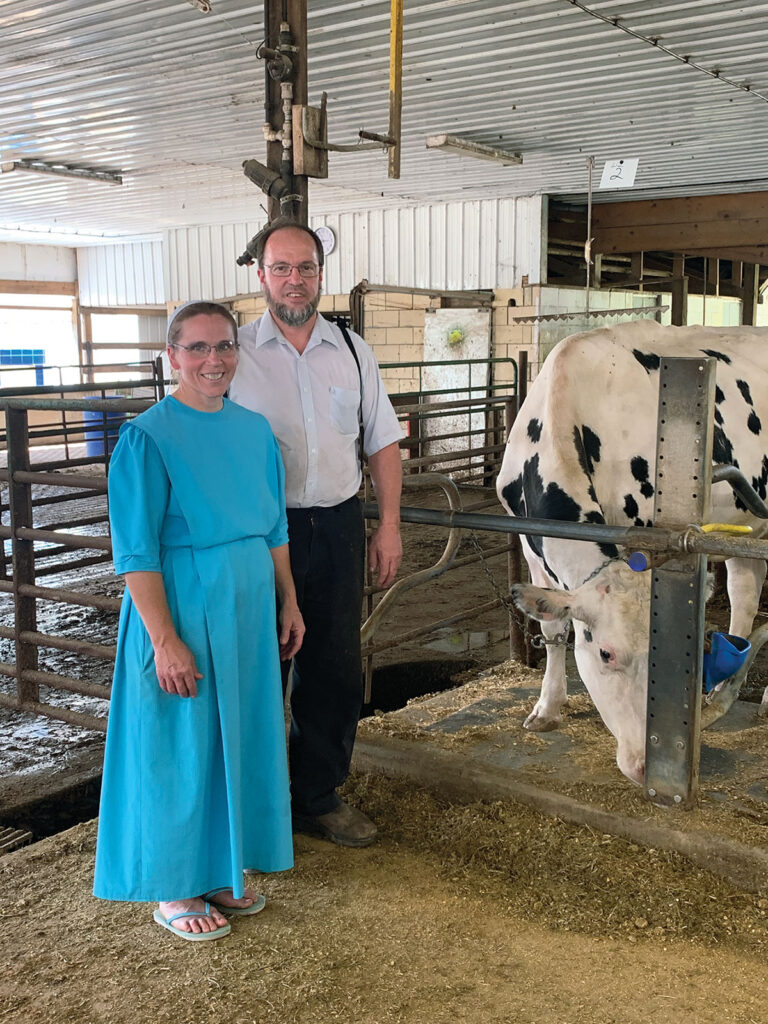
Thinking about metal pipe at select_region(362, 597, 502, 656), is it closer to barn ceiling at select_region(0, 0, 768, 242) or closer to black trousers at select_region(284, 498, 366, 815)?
black trousers at select_region(284, 498, 366, 815)

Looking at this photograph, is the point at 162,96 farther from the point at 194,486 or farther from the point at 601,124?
the point at 194,486

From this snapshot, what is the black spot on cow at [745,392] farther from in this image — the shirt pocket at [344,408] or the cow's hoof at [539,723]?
the shirt pocket at [344,408]

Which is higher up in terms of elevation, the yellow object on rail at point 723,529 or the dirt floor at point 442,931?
the yellow object on rail at point 723,529

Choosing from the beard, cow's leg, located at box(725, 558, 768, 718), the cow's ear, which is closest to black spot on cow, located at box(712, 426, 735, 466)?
cow's leg, located at box(725, 558, 768, 718)

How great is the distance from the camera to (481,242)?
12539 mm

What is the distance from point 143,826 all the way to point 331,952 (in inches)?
19.8

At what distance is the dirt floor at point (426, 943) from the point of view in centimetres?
195

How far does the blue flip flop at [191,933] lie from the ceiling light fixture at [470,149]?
740 cm

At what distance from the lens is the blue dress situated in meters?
2.16

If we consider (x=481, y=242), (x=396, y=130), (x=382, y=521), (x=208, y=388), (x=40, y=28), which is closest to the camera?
(x=208, y=388)

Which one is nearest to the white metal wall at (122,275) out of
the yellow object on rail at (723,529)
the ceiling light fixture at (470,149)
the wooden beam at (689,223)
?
the wooden beam at (689,223)

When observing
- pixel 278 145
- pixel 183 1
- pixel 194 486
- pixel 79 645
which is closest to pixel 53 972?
pixel 194 486

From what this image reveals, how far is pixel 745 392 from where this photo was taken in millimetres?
4238

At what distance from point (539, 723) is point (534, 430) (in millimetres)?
1047
